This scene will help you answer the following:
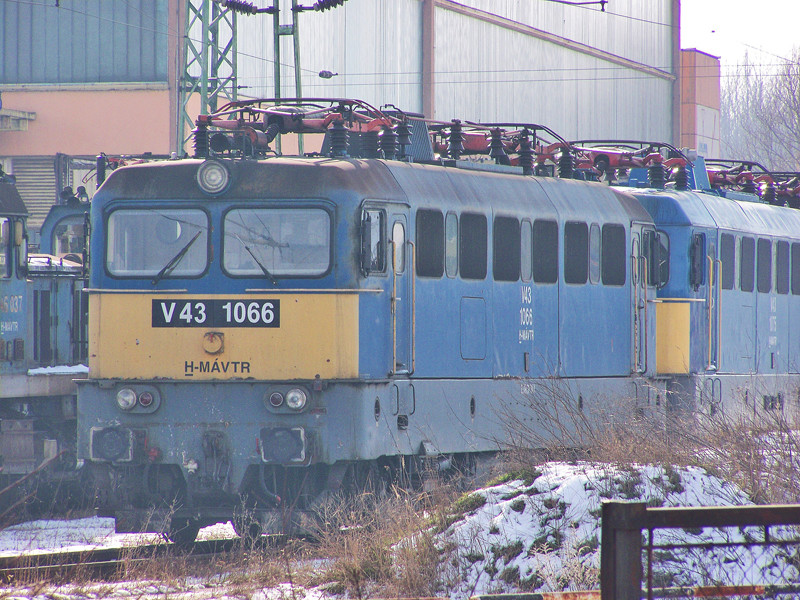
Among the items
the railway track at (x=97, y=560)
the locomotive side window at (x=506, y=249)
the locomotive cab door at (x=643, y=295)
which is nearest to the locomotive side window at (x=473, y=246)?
the locomotive side window at (x=506, y=249)

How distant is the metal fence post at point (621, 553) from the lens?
208 inches

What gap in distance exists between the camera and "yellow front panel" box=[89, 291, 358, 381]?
34.0ft

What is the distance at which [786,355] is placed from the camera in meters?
19.0

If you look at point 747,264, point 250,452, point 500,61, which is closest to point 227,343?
point 250,452

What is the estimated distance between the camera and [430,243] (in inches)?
446

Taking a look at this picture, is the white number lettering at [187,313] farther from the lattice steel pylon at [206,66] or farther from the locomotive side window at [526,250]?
the lattice steel pylon at [206,66]

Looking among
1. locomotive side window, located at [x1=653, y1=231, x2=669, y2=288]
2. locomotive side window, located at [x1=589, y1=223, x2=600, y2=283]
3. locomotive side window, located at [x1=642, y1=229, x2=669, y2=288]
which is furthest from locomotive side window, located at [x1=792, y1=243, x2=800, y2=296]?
locomotive side window, located at [x1=589, y1=223, x2=600, y2=283]

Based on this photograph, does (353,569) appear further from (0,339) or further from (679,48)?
(679,48)

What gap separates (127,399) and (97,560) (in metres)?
1.34

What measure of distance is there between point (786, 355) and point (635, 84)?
32.4m

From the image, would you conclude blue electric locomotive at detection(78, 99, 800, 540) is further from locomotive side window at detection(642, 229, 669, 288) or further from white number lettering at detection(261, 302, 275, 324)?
locomotive side window at detection(642, 229, 669, 288)

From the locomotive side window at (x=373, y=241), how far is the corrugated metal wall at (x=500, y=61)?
23.3m

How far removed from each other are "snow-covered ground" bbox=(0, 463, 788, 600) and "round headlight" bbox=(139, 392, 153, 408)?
1924mm

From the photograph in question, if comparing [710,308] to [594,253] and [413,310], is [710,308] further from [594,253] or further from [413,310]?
[413,310]
